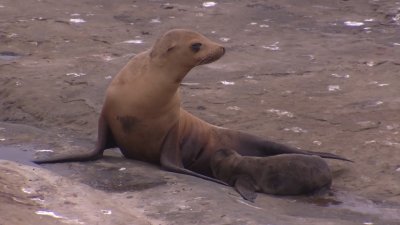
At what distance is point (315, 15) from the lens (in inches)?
469

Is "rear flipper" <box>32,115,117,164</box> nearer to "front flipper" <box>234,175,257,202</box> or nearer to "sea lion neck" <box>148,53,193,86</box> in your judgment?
"sea lion neck" <box>148,53,193,86</box>

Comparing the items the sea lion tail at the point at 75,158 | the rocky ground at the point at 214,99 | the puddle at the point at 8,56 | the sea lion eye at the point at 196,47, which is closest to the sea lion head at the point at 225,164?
the rocky ground at the point at 214,99

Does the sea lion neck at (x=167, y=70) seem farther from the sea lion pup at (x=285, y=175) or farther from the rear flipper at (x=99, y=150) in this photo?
the sea lion pup at (x=285, y=175)

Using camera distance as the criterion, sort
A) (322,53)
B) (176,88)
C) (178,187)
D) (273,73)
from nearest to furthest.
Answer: (178,187) < (176,88) < (273,73) < (322,53)

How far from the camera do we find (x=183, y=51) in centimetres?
664

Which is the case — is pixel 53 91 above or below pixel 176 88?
below

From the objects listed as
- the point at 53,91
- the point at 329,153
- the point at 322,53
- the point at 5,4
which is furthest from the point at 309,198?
the point at 5,4

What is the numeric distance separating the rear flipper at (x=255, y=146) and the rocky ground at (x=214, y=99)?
242 millimetres

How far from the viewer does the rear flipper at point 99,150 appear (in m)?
6.25

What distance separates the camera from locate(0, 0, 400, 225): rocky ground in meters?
5.40

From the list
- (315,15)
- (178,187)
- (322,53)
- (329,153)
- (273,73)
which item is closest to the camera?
(178,187)

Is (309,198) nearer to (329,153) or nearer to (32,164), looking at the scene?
(329,153)

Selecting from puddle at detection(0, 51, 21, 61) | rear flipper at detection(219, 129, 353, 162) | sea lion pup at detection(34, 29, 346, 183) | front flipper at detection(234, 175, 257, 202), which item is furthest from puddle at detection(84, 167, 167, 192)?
puddle at detection(0, 51, 21, 61)

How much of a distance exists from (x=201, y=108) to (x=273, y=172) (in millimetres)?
1872
